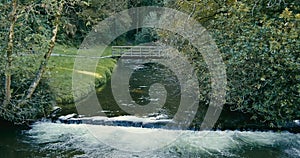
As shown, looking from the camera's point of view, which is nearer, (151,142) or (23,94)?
(151,142)

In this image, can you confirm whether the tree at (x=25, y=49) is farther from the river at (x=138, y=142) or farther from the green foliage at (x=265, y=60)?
the green foliage at (x=265, y=60)

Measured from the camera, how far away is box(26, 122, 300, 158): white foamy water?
8.51 m

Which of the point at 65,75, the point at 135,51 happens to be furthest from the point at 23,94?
the point at 135,51

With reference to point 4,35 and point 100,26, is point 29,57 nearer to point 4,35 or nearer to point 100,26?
point 4,35

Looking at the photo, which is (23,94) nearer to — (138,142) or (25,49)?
(25,49)

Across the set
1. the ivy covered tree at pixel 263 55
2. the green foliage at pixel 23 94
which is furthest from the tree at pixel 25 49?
the ivy covered tree at pixel 263 55

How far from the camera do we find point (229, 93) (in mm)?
8930

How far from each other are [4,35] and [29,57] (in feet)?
2.86

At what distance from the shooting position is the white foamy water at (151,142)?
8508 millimetres

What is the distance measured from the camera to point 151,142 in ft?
30.5

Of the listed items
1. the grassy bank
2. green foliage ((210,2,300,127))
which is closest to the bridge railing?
the grassy bank

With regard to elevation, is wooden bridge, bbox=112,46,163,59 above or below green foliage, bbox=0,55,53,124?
above

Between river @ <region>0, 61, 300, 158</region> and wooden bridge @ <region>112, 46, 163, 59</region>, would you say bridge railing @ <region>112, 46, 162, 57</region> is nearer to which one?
wooden bridge @ <region>112, 46, 163, 59</region>

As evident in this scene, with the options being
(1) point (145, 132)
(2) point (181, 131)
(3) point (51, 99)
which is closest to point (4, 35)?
(3) point (51, 99)
